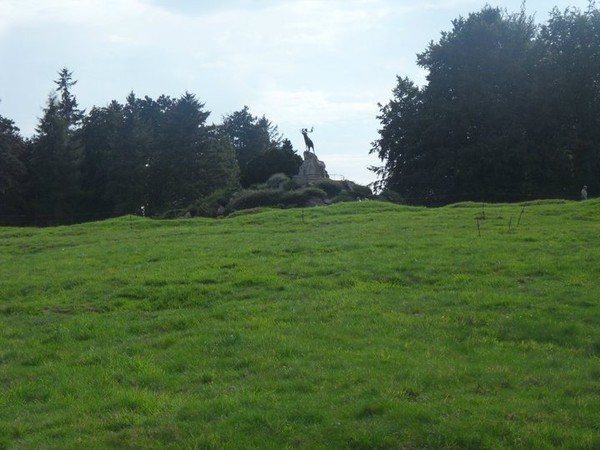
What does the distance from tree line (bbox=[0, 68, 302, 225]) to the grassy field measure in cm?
4601

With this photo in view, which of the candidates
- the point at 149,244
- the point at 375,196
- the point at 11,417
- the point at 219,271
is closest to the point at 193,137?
the point at 375,196

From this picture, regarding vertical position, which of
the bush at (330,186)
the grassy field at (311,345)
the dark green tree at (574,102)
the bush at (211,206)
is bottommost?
the grassy field at (311,345)

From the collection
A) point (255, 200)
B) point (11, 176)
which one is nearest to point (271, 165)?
point (255, 200)

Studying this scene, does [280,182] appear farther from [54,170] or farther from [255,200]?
[54,170]

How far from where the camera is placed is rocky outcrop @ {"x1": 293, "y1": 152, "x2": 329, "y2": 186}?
5703 centimetres

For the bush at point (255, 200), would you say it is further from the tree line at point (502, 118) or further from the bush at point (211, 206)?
the tree line at point (502, 118)

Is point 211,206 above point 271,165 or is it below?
below

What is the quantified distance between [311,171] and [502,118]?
50.6 ft

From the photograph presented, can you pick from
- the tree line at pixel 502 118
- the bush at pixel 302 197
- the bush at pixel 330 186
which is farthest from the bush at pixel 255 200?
the tree line at pixel 502 118

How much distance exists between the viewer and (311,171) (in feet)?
190

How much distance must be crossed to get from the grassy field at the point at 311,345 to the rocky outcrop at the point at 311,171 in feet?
105

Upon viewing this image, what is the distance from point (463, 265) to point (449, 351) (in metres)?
7.80

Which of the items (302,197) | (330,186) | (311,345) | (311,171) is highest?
(311,171)

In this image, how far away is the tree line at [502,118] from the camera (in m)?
57.7
